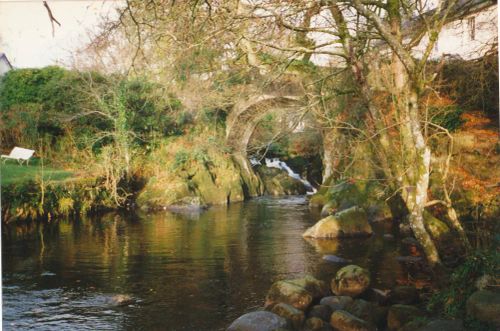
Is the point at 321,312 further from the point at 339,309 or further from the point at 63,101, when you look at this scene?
the point at 63,101

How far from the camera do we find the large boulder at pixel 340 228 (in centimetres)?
1350

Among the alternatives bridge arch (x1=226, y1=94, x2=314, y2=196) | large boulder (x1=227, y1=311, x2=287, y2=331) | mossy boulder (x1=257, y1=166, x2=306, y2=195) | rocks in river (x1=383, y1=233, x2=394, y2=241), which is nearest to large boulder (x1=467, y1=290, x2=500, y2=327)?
large boulder (x1=227, y1=311, x2=287, y2=331)

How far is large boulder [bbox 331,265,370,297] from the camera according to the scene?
8.18 metres

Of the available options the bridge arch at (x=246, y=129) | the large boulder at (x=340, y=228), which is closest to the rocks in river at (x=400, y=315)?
the large boulder at (x=340, y=228)

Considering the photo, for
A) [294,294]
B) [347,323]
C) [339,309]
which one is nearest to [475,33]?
[339,309]

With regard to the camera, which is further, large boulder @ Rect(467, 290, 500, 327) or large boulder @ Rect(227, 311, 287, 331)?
large boulder @ Rect(227, 311, 287, 331)

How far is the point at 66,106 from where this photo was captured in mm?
21984

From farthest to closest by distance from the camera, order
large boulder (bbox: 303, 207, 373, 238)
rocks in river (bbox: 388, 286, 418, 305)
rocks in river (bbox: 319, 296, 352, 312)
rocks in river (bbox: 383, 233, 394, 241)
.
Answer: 1. large boulder (bbox: 303, 207, 373, 238)
2. rocks in river (bbox: 383, 233, 394, 241)
3. rocks in river (bbox: 388, 286, 418, 305)
4. rocks in river (bbox: 319, 296, 352, 312)

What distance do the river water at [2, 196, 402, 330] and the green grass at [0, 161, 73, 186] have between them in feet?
5.48

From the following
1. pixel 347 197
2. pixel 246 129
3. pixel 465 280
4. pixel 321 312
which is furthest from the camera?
pixel 246 129

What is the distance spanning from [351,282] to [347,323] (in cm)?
173

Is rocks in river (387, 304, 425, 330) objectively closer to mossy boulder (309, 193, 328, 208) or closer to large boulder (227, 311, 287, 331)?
large boulder (227, 311, 287, 331)

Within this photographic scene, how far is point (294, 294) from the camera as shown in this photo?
7.48 m

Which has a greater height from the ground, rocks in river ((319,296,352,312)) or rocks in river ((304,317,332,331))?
rocks in river ((319,296,352,312))
